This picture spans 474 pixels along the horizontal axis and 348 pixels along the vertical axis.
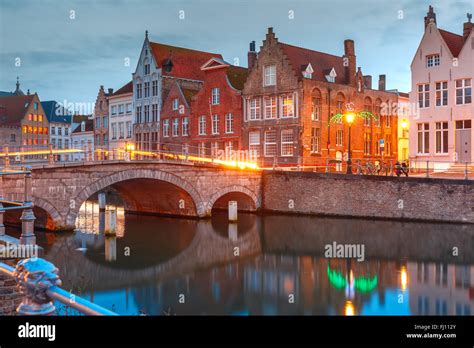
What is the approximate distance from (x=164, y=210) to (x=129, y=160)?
747cm

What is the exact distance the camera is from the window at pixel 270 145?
135 ft

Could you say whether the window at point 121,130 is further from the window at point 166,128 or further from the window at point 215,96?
the window at point 215,96

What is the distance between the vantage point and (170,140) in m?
49.8

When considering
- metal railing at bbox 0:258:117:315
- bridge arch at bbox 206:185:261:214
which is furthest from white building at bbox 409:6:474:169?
metal railing at bbox 0:258:117:315

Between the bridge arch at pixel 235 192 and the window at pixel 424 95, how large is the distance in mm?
11821

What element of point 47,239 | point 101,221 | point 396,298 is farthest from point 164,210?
point 396,298

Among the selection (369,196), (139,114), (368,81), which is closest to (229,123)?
(139,114)

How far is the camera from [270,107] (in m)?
41.2

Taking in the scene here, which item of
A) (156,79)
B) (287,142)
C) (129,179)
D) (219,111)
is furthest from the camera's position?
(156,79)

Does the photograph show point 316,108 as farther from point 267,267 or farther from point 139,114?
point 267,267

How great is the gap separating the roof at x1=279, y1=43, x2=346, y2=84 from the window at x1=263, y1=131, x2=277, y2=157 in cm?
479

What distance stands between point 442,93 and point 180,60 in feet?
87.9

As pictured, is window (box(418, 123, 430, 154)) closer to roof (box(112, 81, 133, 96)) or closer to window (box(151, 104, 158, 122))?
window (box(151, 104, 158, 122))

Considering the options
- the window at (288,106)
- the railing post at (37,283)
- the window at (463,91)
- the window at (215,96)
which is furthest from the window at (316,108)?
the railing post at (37,283)
